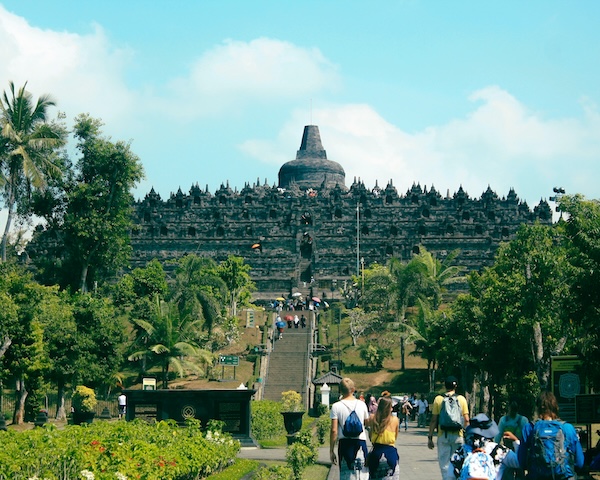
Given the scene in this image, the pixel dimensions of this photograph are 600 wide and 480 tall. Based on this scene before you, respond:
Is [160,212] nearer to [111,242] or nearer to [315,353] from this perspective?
[111,242]

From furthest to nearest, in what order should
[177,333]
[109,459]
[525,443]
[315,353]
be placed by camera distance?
[315,353], [177,333], [109,459], [525,443]

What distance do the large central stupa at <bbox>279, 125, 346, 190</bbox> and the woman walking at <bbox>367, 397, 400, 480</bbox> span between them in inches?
3470

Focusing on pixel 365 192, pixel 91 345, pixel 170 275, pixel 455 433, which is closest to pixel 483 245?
pixel 365 192

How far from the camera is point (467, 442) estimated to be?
530 inches

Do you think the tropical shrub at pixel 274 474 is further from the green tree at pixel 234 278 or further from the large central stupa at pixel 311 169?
the large central stupa at pixel 311 169

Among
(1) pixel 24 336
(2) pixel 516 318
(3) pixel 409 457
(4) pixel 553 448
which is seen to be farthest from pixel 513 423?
(1) pixel 24 336

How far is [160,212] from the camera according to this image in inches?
3684

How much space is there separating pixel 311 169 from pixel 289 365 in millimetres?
53531

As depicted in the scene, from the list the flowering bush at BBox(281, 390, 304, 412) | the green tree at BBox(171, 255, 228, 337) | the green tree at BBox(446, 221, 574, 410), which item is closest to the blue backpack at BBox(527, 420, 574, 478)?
the green tree at BBox(446, 221, 574, 410)

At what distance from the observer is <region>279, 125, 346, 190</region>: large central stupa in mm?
104000

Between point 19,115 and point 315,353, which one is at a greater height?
point 19,115

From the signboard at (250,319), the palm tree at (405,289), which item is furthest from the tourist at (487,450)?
the signboard at (250,319)

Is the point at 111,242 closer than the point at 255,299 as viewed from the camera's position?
Yes

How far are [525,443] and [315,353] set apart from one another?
143ft
